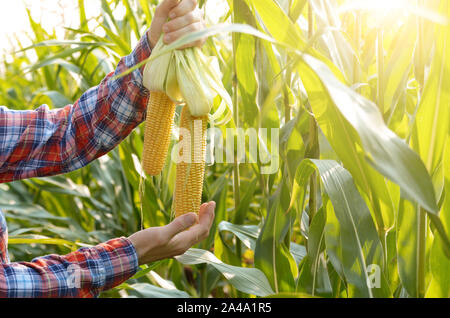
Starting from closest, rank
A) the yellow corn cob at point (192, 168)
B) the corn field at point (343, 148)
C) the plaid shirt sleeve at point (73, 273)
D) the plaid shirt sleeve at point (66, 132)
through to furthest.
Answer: the corn field at point (343, 148)
the yellow corn cob at point (192, 168)
the plaid shirt sleeve at point (73, 273)
the plaid shirt sleeve at point (66, 132)

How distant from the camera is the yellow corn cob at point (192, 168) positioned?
53cm

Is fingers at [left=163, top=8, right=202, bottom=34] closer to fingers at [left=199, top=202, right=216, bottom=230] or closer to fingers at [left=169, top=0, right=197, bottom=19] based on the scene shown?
fingers at [left=169, top=0, right=197, bottom=19]

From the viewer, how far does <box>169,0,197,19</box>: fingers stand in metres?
0.59

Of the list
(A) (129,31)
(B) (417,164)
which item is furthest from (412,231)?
(A) (129,31)

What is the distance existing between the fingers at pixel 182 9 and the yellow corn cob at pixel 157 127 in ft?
0.36

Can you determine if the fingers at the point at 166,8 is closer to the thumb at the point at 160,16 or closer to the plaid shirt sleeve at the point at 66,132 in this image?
the thumb at the point at 160,16

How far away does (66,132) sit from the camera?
0.89 meters

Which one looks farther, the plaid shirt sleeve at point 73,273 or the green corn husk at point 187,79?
the plaid shirt sleeve at point 73,273

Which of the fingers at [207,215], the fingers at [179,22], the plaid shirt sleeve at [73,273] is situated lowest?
the plaid shirt sleeve at [73,273]

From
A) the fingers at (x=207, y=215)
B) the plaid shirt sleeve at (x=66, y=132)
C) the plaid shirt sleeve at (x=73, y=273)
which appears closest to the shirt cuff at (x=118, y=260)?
the plaid shirt sleeve at (x=73, y=273)

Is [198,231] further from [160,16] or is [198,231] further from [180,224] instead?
[160,16]

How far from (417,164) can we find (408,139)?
0.14 metres

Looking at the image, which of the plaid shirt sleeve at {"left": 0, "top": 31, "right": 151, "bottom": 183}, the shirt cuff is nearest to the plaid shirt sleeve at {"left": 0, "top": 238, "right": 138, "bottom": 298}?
the shirt cuff

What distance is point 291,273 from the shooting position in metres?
0.77
